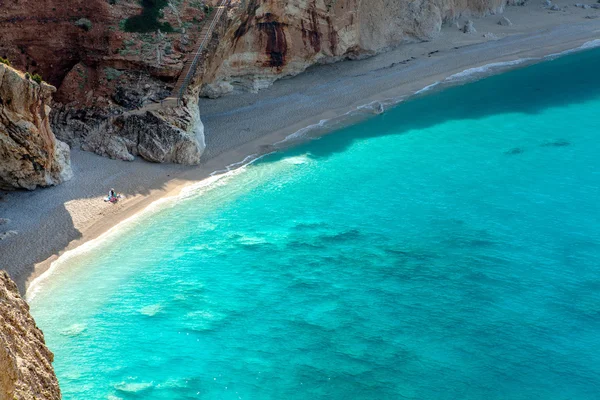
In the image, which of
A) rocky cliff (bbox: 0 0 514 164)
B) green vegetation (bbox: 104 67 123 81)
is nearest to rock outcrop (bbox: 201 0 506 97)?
rocky cliff (bbox: 0 0 514 164)

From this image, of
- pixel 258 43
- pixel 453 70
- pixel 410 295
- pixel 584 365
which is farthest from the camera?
pixel 453 70

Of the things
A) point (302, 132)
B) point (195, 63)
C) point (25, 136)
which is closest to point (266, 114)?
point (302, 132)

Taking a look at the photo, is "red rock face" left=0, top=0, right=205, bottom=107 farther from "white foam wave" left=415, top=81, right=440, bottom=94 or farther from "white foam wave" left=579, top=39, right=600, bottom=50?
"white foam wave" left=579, top=39, right=600, bottom=50

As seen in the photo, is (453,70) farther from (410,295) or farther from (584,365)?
(584,365)

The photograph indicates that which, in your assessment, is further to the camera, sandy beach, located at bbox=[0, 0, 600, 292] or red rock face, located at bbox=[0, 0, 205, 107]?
red rock face, located at bbox=[0, 0, 205, 107]

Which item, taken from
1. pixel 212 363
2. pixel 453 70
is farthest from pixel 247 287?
pixel 453 70

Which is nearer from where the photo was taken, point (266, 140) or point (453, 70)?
point (266, 140)
